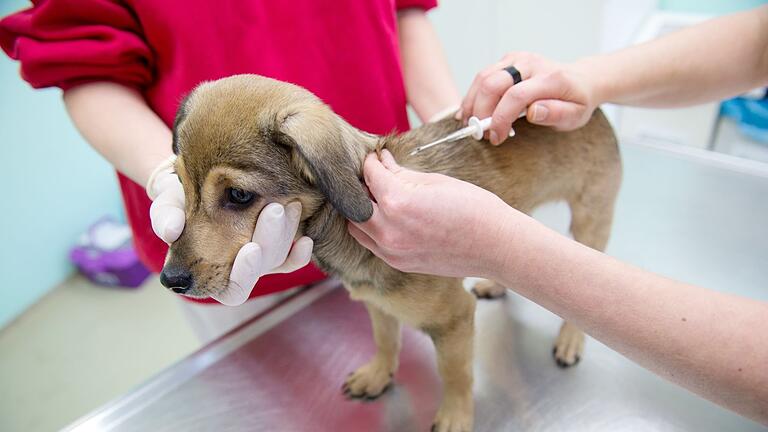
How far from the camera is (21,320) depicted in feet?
10.1

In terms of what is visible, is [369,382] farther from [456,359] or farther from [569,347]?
[569,347]

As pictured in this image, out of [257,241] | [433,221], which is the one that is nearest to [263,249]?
[257,241]

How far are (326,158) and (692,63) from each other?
3.04 ft

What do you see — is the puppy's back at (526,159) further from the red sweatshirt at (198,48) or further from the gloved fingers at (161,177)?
the gloved fingers at (161,177)

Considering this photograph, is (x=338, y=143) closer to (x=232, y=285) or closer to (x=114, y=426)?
(x=232, y=285)

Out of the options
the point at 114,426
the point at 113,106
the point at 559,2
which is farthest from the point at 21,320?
the point at 559,2

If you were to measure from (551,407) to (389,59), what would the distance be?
0.92 meters

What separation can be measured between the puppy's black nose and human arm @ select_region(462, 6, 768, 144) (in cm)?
68

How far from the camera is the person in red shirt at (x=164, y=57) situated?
110cm

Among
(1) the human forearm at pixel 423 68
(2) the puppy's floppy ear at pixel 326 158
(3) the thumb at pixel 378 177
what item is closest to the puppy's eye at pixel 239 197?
(2) the puppy's floppy ear at pixel 326 158

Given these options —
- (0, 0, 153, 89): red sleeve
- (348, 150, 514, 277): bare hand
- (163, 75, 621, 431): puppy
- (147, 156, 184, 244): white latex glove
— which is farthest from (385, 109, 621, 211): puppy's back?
(0, 0, 153, 89): red sleeve

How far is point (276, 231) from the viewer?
864 millimetres

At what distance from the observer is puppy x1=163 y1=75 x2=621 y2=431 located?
853mm

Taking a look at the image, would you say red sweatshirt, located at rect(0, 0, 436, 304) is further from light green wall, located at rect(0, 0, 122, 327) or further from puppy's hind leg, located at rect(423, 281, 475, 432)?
light green wall, located at rect(0, 0, 122, 327)
